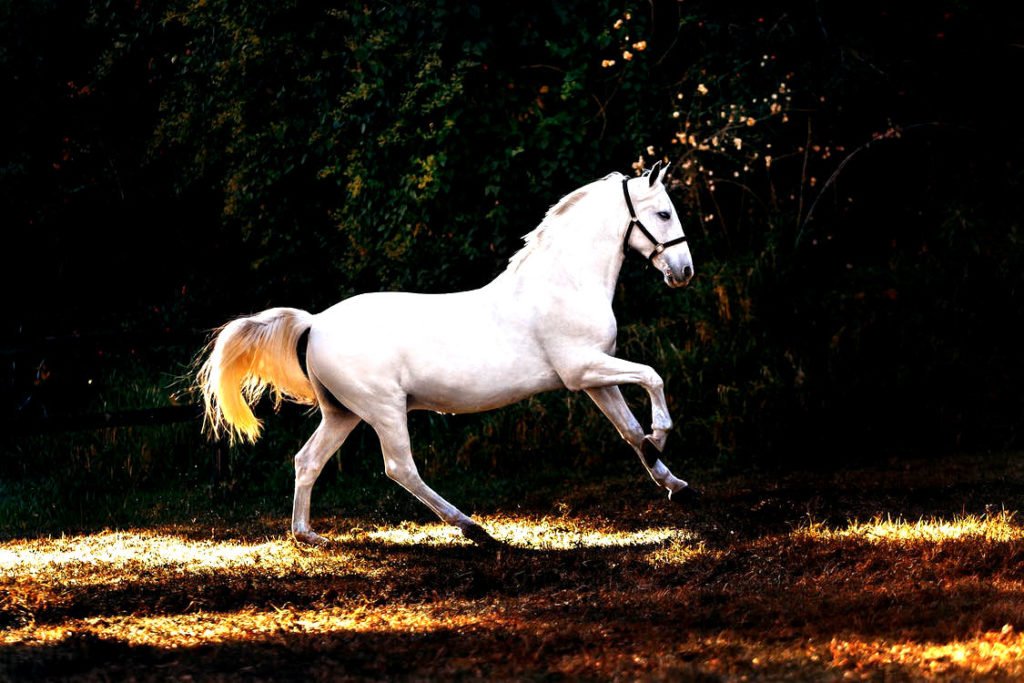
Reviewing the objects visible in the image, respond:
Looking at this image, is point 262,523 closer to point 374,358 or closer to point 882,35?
point 374,358

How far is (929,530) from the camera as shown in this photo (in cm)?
698

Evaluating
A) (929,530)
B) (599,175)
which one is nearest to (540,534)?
(929,530)

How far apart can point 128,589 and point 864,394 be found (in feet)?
19.6

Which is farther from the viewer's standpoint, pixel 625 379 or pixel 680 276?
pixel 680 276

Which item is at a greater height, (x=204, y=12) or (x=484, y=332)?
(x=204, y=12)

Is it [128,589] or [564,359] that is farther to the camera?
[564,359]

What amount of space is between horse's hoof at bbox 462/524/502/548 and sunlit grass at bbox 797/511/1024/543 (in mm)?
1717

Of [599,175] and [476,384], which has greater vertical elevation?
[599,175]

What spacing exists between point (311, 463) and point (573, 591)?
2168 mm

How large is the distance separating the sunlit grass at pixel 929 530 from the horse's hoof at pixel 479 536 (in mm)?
1717

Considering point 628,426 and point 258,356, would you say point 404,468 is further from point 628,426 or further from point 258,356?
point 628,426

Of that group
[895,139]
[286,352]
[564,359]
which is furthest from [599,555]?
[895,139]

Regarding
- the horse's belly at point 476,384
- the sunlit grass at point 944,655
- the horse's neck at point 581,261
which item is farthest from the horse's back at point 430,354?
the sunlit grass at point 944,655

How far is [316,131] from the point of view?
12.3 meters
